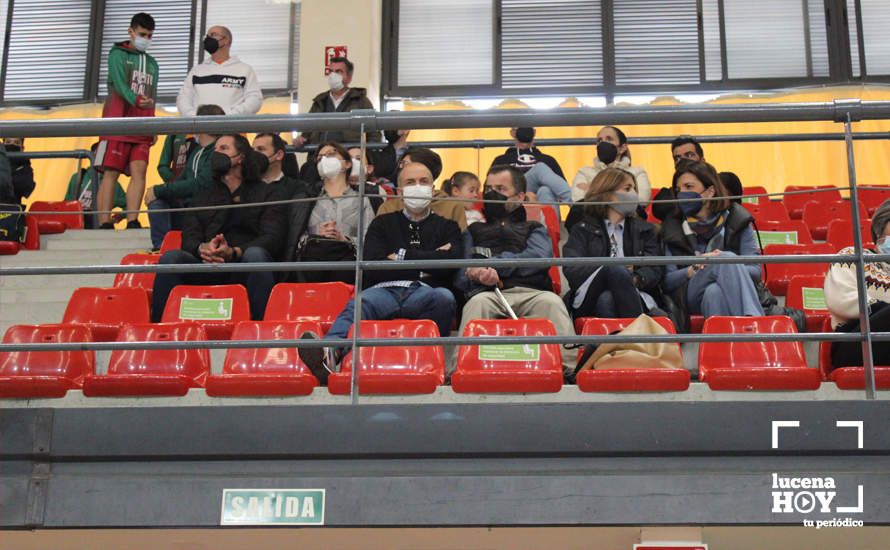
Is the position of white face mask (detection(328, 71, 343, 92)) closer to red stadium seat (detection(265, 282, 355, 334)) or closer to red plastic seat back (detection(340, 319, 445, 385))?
red stadium seat (detection(265, 282, 355, 334))

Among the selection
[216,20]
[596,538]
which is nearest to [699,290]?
[596,538]

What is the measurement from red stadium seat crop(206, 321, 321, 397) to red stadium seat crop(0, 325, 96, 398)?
21.8 inches

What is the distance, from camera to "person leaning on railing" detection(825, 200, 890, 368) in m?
3.78

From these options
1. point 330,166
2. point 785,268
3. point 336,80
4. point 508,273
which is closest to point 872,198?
point 785,268

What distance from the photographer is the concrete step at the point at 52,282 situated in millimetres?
6082

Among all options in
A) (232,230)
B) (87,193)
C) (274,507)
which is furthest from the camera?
(87,193)

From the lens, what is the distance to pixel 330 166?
5.46 metres

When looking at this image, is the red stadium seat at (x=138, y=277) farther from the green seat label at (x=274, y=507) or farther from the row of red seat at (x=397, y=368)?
the green seat label at (x=274, y=507)

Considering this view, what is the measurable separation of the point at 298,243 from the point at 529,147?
2209mm

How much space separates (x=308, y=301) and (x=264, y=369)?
92cm

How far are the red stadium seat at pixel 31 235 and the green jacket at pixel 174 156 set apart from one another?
34.5 inches

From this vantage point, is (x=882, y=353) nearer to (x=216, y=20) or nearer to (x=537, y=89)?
(x=537, y=89)

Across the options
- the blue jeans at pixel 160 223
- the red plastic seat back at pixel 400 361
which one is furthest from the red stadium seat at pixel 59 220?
the red plastic seat back at pixel 400 361

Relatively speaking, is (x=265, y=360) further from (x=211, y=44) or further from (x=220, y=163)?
(x=211, y=44)
